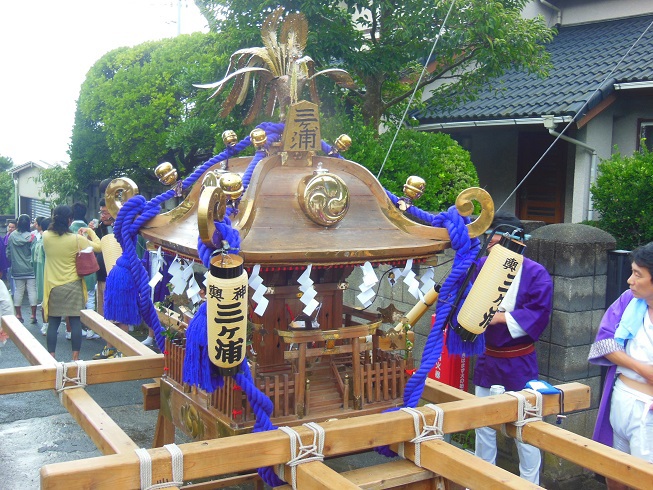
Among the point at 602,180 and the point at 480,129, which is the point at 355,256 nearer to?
the point at 602,180

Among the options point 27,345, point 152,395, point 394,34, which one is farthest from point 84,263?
point 394,34

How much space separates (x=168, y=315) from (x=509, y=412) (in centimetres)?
202

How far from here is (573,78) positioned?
9852 mm

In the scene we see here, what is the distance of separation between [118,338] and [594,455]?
3243mm

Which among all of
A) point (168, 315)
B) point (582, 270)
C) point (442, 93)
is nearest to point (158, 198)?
point (168, 315)

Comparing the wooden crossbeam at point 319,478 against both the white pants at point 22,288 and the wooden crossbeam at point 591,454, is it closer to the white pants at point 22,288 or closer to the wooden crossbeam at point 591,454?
the wooden crossbeam at point 591,454

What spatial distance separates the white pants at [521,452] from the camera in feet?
14.2

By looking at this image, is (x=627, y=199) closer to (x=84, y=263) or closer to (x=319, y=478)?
(x=319, y=478)

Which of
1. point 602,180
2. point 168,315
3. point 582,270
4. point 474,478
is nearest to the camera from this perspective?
point 474,478

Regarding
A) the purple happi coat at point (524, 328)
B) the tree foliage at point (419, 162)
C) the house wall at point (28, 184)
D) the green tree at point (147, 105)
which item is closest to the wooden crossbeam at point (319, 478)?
the purple happi coat at point (524, 328)

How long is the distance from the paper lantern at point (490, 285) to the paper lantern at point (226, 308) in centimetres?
111

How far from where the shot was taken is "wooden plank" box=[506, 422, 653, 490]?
254 centimetres

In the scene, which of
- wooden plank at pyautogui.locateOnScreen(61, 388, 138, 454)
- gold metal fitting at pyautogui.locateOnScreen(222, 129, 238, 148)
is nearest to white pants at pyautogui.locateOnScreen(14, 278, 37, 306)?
wooden plank at pyautogui.locateOnScreen(61, 388, 138, 454)

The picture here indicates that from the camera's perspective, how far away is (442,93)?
8578mm
